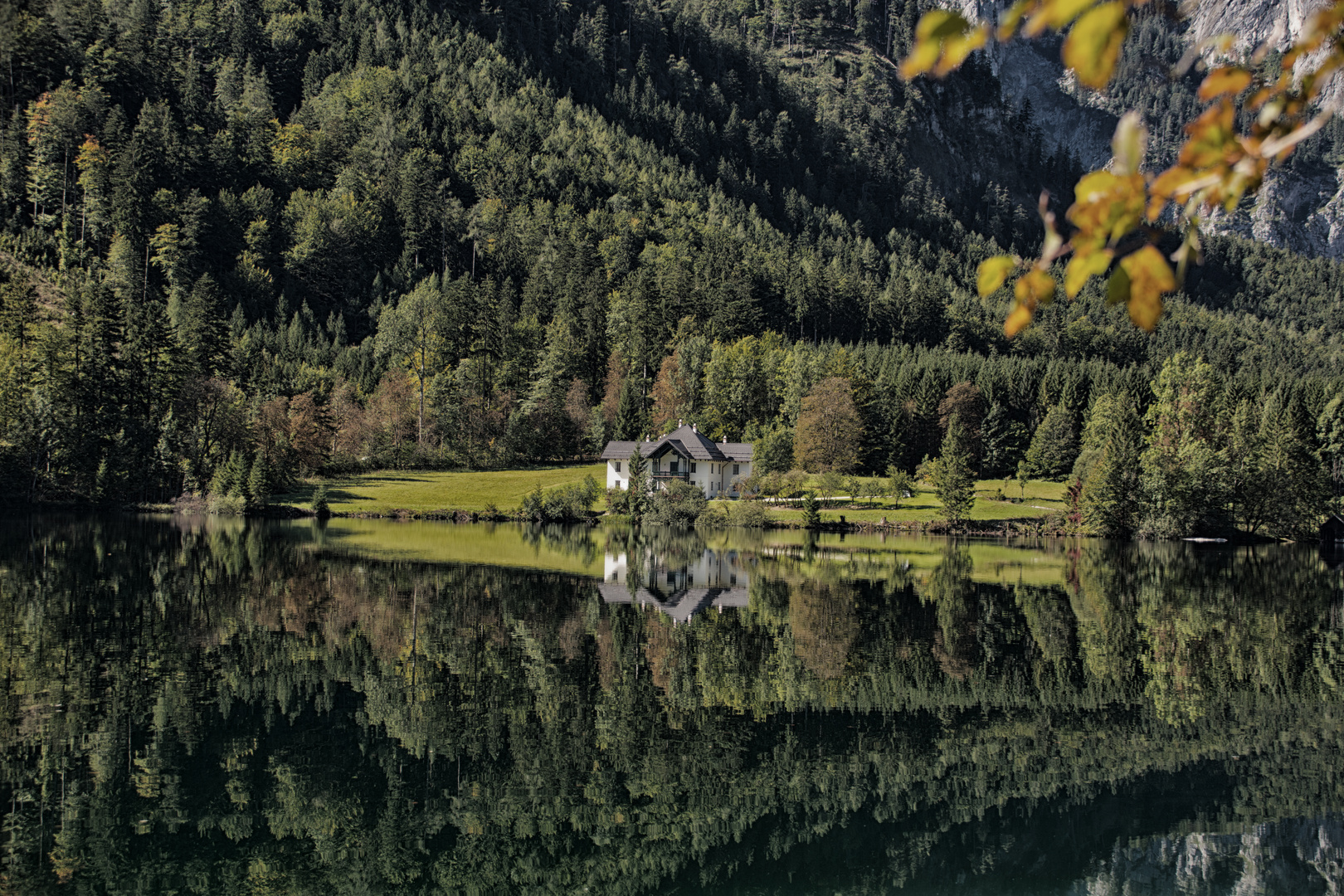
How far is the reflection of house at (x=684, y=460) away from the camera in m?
87.4

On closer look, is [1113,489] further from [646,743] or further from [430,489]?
[646,743]

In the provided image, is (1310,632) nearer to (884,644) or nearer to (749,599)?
(884,644)

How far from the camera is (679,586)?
3784 centimetres

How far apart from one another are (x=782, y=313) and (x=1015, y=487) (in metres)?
49.1

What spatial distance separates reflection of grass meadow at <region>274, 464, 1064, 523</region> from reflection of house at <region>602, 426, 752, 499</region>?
292cm

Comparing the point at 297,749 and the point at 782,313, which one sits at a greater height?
the point at 782,313

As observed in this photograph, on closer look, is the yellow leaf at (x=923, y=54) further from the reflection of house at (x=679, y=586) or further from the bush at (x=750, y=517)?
the bush at (x=750, y=517)

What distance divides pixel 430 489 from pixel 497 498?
690cm

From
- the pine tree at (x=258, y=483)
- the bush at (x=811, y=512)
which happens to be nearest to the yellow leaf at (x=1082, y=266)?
the bush at (x=811, y=512)

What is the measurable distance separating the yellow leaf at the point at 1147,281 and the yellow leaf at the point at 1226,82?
1.59 ft

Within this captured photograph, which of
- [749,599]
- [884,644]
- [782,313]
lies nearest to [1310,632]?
[884,644]

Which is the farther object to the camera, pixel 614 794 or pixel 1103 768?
pixel 1103 768

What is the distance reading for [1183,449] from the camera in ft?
251

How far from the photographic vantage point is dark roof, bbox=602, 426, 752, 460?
87.4 metres
